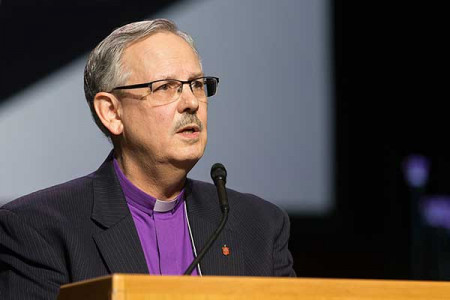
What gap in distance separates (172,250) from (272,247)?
31cm

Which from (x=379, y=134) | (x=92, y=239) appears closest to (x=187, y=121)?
(x=92, y=239)

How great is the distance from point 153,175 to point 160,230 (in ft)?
0.53

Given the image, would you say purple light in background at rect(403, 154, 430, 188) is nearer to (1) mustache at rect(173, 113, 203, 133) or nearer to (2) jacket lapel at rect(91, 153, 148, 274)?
(1) mustache at rect(173, 113, 203, 133)

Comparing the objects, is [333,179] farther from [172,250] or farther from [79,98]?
[172,250]

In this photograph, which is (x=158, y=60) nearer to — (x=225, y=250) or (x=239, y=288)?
(x=225, y=250)

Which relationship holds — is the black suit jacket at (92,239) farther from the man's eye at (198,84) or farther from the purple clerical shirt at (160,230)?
the man's eye at (198,84)

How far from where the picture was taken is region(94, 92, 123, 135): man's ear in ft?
8.84

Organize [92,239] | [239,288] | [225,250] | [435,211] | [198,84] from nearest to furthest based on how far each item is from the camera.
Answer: [239,288]
[92,239]
[225,250]
[198,84]
[435,211]

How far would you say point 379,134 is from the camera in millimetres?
4156

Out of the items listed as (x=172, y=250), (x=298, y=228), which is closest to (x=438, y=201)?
(x=298, y=228)

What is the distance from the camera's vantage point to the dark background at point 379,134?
3980mm

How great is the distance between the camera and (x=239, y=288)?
171cm

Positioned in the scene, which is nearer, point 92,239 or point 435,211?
point 92,239

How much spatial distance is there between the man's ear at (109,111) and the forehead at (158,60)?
0.10 meters
